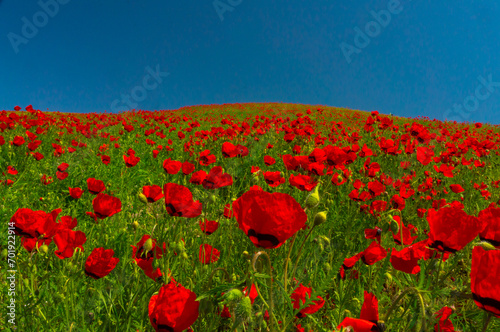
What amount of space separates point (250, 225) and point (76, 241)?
1.02 metres

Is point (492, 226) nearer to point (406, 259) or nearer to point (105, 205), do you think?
point (406, 259)

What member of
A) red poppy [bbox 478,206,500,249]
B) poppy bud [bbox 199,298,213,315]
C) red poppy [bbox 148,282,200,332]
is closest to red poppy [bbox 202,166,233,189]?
poppy bud [bbox 199,298,213,315]

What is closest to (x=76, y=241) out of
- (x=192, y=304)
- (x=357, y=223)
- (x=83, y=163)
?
(x=192, y=304)

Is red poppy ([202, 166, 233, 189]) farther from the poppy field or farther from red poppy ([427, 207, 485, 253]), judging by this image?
red poppy ([427, 207, 485, 253])

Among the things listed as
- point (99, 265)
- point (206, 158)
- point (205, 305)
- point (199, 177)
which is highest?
point (206, 158)

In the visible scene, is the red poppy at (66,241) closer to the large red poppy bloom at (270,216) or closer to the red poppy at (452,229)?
the large red poppy bloom at (270,216)

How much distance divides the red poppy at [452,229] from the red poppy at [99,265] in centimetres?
129

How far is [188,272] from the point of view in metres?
1.75

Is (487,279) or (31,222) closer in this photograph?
(487,279)

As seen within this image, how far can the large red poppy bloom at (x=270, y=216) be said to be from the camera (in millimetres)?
771

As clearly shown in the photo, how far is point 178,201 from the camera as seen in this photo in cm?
129

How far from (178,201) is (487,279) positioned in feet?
3.56

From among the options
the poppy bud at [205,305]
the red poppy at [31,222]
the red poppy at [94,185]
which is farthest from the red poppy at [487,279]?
the red poppy at [94,185]

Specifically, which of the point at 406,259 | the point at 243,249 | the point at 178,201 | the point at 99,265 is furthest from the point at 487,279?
the point at 243,249
